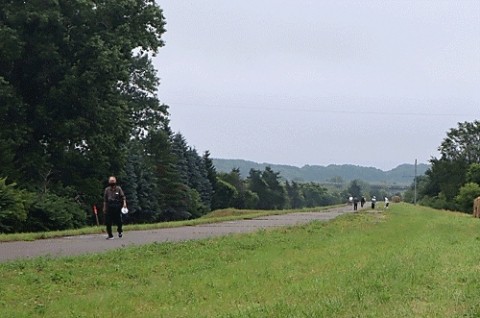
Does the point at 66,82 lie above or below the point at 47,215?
above

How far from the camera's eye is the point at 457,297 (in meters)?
7.55

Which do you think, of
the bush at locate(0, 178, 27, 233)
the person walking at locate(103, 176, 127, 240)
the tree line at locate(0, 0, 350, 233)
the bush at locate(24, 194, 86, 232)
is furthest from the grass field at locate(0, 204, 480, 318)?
the tree line at locate(0, 0, 350, 233)

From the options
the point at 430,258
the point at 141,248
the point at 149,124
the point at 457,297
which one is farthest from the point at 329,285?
the point at 149,124

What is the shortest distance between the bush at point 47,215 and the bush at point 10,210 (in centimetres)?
149

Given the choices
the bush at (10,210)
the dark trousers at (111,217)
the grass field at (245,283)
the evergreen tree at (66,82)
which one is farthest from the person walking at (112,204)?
the evergreen tree at (66,82)

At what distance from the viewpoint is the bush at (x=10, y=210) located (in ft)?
70.1

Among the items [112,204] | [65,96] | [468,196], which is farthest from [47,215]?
[468,196]

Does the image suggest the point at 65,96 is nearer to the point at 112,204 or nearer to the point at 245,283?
the point at 112,204

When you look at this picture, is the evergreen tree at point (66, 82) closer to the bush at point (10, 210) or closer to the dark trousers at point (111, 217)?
the bush at point (10, 210)

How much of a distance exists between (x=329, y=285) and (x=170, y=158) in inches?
2598

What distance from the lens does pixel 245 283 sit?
892 cm

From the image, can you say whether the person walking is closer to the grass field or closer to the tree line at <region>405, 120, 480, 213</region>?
the grass field

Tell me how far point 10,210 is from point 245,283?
573 inches

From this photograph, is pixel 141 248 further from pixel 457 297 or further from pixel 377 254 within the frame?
pixel 457 297
